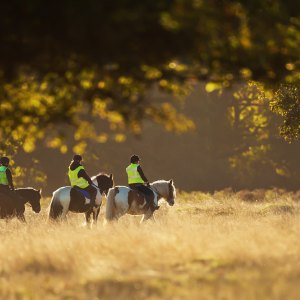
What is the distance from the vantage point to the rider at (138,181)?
2517cm

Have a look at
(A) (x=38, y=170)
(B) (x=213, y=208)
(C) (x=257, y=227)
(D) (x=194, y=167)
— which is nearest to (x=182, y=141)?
(D) (x=194, y=167)

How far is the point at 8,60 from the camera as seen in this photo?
9.89 m

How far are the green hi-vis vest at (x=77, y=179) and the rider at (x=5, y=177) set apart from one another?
2.33 m

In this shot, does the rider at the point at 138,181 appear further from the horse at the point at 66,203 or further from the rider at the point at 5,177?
the rider at the point at 5,177

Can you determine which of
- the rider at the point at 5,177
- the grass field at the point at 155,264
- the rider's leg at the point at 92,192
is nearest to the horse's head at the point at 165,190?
the rider's leg at the point at 92,192

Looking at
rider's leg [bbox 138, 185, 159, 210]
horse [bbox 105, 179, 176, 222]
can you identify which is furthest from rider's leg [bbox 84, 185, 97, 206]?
rider's leg [bbox 138, 185, 159, 210]

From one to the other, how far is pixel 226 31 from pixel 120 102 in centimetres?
162

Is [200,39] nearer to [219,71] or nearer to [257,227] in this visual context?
[219,71]

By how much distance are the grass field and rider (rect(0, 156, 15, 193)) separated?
6469 millimetres

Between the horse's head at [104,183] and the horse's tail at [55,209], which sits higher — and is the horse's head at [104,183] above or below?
above

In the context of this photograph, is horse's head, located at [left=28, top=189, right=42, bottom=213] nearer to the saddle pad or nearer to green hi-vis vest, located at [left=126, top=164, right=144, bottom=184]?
the saddle pad

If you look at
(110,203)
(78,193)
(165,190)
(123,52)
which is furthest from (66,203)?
(123,52)

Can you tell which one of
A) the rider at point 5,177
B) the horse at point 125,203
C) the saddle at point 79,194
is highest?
the rider at point 5,177

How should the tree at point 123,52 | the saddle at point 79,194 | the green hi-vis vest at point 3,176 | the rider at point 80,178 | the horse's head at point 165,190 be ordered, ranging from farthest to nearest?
the horse's head at point 165,190 < the green hi-vis vest at point 3,176 < the saddle at point 79,194 < the rider at point 80,178 < the tree at point 123,52
